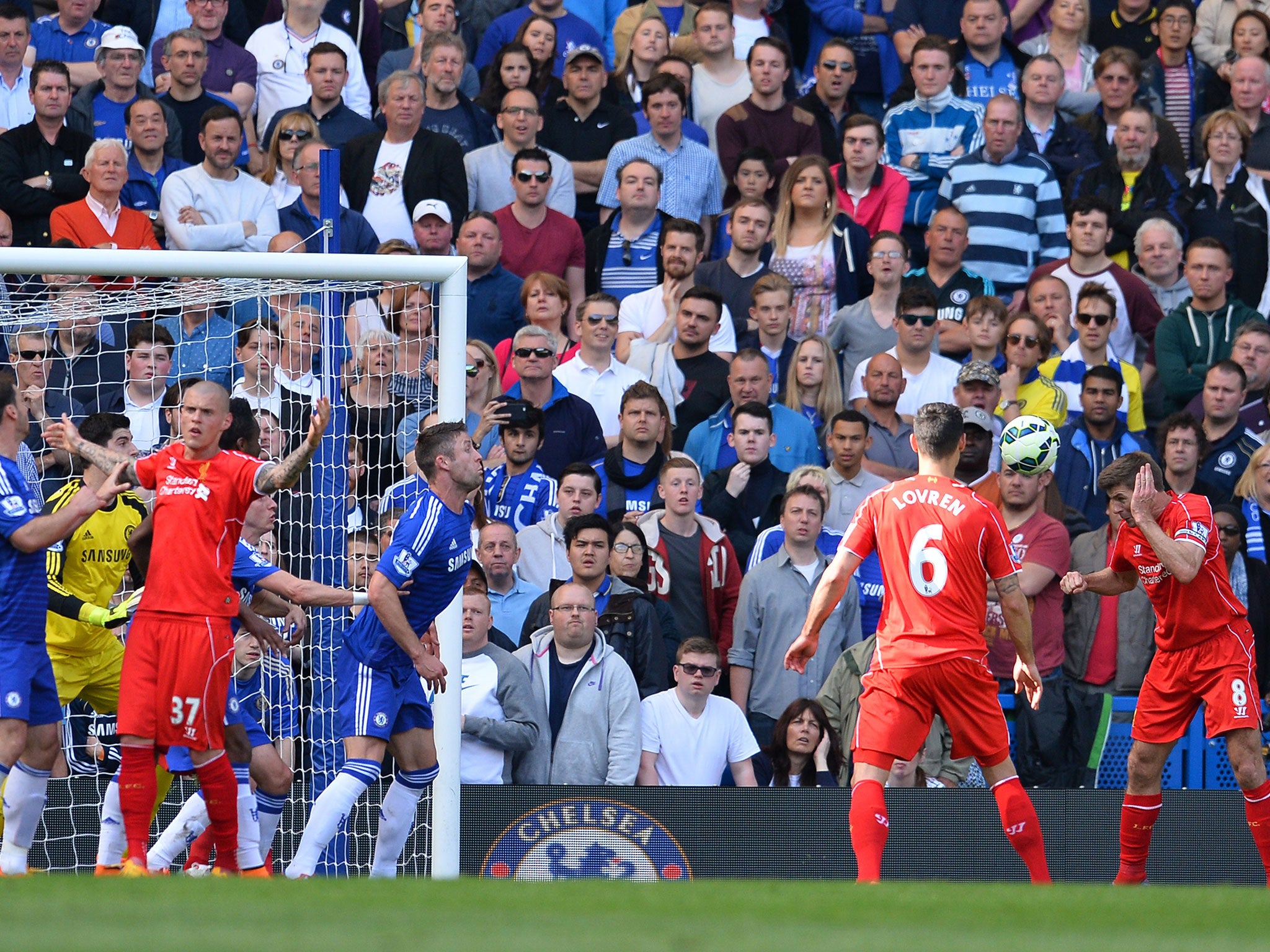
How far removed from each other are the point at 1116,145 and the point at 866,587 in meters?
4.95

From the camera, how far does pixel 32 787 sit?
26.6 ft

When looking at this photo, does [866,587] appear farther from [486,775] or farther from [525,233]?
[525,233]

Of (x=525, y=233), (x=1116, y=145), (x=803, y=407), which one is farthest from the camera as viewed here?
(x=1116, y=145)

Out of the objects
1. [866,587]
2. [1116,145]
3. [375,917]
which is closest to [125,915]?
[375,917]

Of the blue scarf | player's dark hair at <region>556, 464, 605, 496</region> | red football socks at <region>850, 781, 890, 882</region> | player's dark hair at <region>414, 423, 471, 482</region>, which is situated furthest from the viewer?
the blue scarf

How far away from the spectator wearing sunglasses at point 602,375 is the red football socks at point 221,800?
4.39 meters

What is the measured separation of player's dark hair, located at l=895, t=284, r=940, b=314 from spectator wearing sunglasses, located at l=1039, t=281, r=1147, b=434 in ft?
3.04

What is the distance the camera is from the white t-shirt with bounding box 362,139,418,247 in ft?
41.7

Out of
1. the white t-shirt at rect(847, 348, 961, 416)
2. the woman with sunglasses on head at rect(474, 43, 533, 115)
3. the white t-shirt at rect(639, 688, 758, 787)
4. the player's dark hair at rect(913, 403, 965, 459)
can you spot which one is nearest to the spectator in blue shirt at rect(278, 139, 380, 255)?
the woman with sunglasses on head at rect(474, 43, 533, 115)

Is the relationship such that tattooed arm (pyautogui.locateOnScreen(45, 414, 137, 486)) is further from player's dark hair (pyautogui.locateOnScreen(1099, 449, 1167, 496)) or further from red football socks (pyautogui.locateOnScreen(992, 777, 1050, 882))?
player's dark hair (pyautogui.locateOnScreen(1099, 449, 1167, 496))

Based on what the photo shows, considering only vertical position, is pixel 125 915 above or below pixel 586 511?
below

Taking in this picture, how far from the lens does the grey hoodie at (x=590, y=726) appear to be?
32.3 ft

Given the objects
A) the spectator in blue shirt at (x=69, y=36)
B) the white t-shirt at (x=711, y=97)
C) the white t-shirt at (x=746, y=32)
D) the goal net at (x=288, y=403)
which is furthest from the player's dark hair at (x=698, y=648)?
the spectator in blue shirt at (x=69, y=36)

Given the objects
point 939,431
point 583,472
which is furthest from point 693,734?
point 939,431
